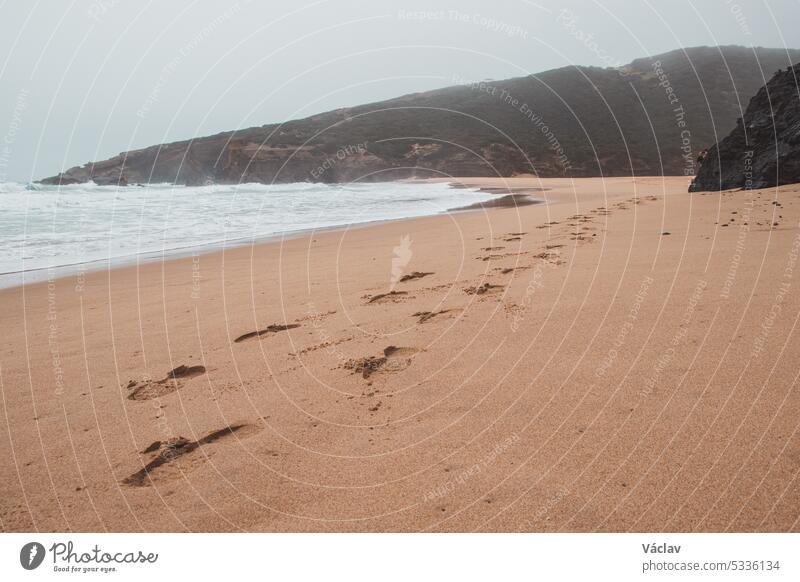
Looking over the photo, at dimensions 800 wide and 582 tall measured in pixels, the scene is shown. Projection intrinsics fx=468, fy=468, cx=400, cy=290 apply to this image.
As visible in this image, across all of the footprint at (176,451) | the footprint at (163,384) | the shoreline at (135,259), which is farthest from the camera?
the shoreline at (135,259)

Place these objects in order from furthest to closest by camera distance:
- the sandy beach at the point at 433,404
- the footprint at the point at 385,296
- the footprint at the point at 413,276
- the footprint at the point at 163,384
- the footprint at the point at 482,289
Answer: the footprint at the point at 413,276, the footprint at the point at 385,296, the footprint at the point at 482,289, the footprint at the point at 163,384, the sandy beach at the point at 433,404

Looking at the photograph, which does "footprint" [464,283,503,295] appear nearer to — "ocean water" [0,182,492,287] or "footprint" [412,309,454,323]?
"footprint" [412,309,454,323]

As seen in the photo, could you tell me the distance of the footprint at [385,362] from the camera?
3375 mm

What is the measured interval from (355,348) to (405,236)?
700 cm

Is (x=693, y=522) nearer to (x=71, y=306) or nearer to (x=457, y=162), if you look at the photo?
(x=71, y=306)

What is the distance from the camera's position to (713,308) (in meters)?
3.69

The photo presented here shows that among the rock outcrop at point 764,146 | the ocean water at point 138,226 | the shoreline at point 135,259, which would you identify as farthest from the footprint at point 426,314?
the rock outcrop at point 764,146

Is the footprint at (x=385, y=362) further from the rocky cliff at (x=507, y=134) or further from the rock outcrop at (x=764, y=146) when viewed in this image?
the rocky cliff at (x=507, y=134)

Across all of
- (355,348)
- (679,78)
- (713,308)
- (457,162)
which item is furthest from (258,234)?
(679,78)

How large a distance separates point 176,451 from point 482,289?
3.38 metres

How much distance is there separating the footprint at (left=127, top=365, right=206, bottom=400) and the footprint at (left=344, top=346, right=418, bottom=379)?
1207 millimetres

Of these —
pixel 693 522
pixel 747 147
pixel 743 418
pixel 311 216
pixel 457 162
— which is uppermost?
pixel 457 162

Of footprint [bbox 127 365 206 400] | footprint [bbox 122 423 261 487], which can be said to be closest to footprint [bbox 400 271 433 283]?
footprint [bbox 127 365 206 400]

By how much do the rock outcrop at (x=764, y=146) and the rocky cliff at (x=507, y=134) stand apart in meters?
39.1
